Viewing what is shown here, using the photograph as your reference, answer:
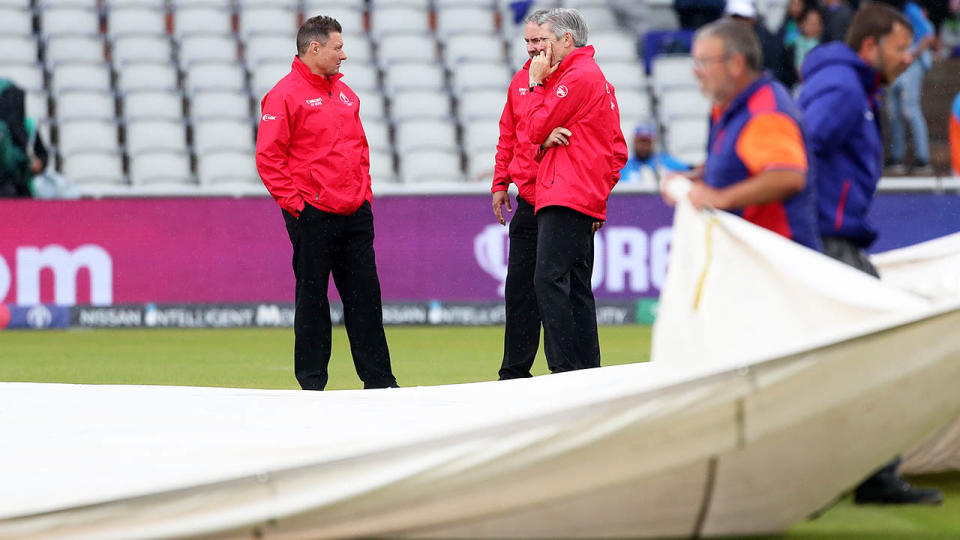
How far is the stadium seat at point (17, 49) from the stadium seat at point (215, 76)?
1.87 m

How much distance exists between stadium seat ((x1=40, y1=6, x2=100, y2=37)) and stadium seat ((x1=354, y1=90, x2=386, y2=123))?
3569 mm

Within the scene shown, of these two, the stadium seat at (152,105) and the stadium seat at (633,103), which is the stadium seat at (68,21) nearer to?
the stadium seat at (152,105)

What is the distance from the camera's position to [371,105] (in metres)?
16.6

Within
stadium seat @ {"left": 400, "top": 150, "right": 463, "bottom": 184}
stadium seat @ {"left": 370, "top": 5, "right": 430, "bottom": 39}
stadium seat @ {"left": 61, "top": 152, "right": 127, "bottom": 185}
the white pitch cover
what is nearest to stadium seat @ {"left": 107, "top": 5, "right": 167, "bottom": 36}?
stadium seat @ {"left": 61, "top": 152, "right": 127, "bottom": 185}

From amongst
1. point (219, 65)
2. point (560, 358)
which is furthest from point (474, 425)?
point (219, 65)

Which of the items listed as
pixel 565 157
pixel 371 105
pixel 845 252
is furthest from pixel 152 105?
pixel 845 252

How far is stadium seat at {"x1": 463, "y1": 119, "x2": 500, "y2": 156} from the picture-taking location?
53.0 feet

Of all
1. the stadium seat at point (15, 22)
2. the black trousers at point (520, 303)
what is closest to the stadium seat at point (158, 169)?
the stadium seat at point (15, 22)

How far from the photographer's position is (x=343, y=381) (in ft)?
30.9

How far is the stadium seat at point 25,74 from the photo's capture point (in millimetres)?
16688

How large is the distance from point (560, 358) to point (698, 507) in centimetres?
336

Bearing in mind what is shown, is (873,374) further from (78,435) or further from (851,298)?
(78,435)

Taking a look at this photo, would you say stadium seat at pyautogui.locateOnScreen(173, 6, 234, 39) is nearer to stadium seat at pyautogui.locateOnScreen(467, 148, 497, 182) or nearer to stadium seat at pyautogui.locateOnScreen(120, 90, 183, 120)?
stadium seat at pyautogui.locateOnScreen(120, 90, 183, 120)

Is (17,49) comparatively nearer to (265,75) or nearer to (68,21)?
(68,21)
